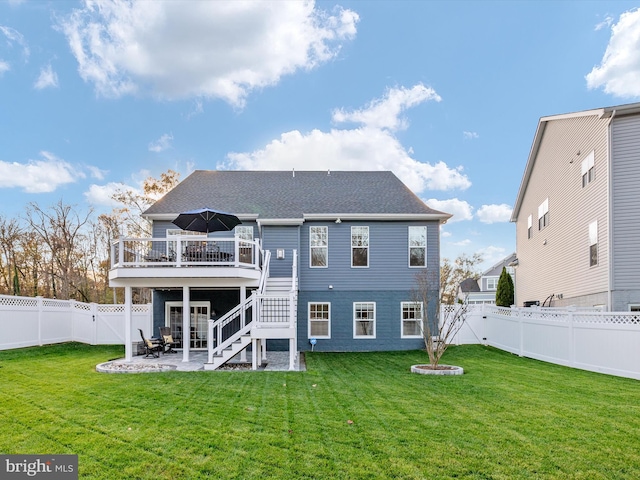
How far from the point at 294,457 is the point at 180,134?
1919 centimetres

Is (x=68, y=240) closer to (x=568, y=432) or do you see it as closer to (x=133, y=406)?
(x=133, y=406)

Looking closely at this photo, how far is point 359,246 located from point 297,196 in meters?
3.33

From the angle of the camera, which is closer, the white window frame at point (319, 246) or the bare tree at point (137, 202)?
the white window frame at point (319, 246)

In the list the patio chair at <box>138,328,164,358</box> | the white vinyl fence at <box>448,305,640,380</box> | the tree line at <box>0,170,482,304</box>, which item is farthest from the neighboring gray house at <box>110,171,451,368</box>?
the tree line at <box>0,170,482,304</box>

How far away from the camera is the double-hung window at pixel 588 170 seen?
1331 centimetres

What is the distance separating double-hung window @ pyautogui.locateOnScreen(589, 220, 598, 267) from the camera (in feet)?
42.6

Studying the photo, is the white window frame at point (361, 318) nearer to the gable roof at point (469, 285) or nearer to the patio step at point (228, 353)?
the patio step at point (228, 353)

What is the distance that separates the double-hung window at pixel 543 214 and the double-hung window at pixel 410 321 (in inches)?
282

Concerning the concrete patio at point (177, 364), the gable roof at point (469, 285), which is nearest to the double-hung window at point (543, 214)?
the concrete patio at point (177, 364)

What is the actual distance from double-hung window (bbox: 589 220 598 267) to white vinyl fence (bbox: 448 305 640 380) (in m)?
2.26

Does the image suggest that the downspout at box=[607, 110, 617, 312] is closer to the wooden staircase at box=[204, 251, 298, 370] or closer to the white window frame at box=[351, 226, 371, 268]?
the white window frame at box=[351, 226, 371, 268]

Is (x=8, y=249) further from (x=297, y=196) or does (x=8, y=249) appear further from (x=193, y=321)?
(x=297, y=196)

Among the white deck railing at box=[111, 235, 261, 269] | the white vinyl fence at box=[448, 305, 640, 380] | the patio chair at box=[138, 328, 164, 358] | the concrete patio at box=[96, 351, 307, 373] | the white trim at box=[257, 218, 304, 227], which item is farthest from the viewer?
the white trim at box=[257, 218, 304, 227]

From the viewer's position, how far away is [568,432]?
5.61 metres
